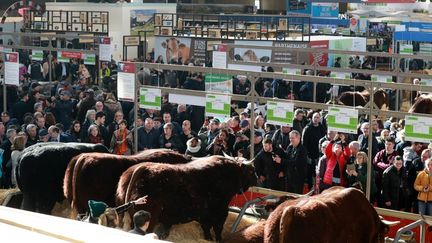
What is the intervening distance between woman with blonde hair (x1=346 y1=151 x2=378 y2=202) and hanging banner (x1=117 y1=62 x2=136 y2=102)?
3.44 metres

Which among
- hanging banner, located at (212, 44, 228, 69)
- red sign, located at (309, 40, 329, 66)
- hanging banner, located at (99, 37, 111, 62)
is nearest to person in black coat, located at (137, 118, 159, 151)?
hanging banner, located at (212, 44, 228, 69)

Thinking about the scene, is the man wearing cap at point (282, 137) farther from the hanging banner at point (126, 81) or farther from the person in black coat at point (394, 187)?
the person in black coat at point (394, 187)

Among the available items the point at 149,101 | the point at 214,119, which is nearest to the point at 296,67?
the point at 214,119

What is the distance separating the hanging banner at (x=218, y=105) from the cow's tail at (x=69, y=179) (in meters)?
1.94

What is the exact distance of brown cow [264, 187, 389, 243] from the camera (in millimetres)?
7648

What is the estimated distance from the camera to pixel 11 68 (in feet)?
54.6

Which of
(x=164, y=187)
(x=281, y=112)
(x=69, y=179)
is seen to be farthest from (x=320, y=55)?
(x=164, y=187)

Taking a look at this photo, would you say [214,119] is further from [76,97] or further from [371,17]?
[371,17]

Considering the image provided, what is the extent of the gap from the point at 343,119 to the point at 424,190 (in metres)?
1.21

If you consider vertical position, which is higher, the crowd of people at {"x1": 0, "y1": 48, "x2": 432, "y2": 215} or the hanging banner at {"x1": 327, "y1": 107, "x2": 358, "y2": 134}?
the hanging banner at {"x1": 327, "y1": 107, "x2": 358, "y2": 134}

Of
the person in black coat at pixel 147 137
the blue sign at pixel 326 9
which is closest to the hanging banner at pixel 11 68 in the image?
the person in black coat at pixel 147 137

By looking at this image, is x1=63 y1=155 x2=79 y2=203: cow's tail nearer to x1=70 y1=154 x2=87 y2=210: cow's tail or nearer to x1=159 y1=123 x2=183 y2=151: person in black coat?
x1=70 y1=154 x2=87 y2=210: cow's tail

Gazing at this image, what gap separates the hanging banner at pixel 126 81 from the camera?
12.4 m

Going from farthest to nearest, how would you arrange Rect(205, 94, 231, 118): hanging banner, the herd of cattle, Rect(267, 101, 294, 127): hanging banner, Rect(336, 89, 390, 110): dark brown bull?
1. Rect(336, 89, 390, 110): dark brown bull
2. Rect(205, 94, 231, 118): hanging banner
3. Rect(267, 101, 294, 127): hanging banner
4. the herd of cattle
